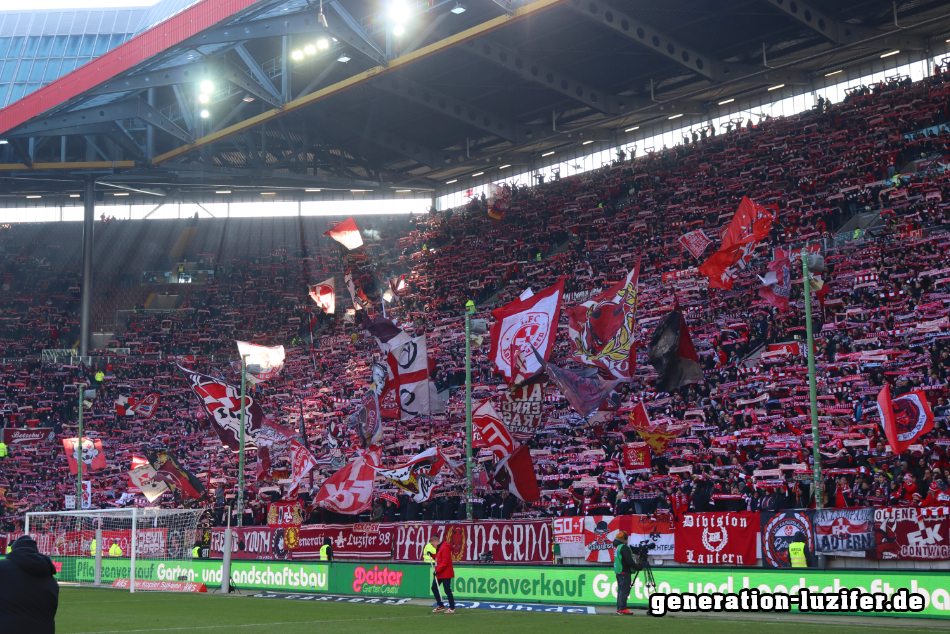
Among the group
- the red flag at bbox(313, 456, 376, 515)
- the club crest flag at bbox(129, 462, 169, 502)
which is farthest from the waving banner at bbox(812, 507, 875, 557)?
the club crest flag at bbox(129, 462, 169, 502)

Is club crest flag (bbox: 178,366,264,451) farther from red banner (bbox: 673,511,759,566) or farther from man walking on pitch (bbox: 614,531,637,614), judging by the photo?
man walking on pitch (bbox: 614,531,637,614)

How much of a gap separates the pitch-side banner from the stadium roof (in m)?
17.5

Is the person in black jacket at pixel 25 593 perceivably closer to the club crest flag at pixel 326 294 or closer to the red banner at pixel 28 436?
the club crest flag at pixel 326 294

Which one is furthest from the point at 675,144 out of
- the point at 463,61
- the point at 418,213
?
the point at 418,213

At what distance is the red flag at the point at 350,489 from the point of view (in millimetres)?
28250

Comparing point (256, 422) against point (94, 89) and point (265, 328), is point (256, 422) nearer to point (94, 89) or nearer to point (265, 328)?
point (94, 89)

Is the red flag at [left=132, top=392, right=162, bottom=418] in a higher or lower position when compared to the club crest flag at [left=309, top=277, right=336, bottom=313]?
lower

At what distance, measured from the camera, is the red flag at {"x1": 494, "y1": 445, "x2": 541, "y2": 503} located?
85.9 feet

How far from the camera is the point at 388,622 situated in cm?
1825

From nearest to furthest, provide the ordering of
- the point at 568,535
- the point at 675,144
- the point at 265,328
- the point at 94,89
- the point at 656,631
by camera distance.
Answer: the point at 656,631 < the point at 568,535 < the point at 94,89 < the point at 675,144 < the point at 265,328

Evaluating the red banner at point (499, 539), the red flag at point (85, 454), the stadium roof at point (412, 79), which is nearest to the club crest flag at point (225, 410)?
the red flag at point (85, 454)

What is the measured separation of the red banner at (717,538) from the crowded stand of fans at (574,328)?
150 cm

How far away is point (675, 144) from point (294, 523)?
2766 centimetres

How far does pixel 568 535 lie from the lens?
2458 centimetres
